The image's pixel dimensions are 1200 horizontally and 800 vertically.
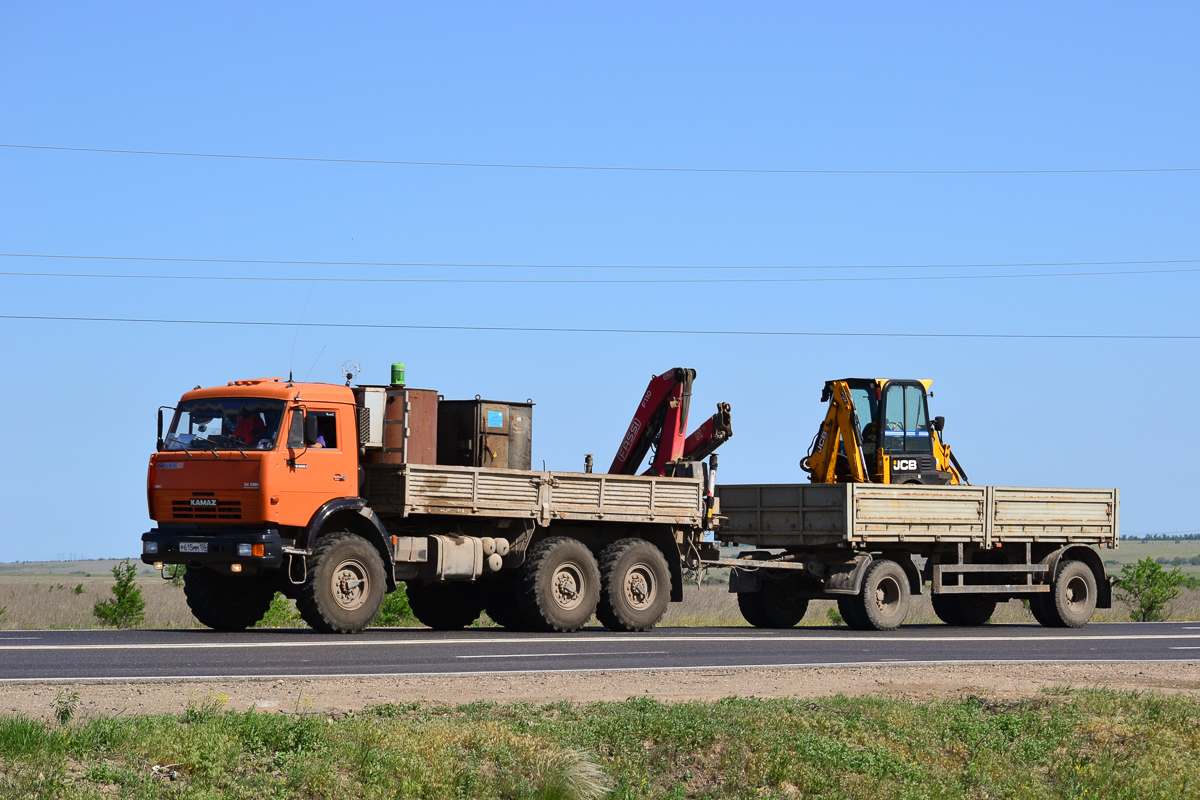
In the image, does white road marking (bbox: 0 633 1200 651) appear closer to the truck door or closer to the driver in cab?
the truck door

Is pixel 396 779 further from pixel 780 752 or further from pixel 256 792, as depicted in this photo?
pixel 780 752

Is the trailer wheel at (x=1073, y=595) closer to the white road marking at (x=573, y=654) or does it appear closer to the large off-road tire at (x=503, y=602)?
the large off-road tire at (x=503, y=602)

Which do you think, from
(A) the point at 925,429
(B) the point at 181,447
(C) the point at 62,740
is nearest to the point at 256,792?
(C) the point at 62,740

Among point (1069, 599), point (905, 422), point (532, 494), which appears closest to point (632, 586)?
point (532, 494)

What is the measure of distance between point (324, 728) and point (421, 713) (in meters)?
1.09

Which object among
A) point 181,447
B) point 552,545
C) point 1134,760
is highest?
point 181,447

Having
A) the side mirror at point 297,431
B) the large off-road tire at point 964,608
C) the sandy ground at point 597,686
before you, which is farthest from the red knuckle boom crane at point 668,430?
the sandy ground at point 597,686

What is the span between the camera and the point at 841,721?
12.4 m

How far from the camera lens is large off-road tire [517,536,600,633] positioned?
833 inches

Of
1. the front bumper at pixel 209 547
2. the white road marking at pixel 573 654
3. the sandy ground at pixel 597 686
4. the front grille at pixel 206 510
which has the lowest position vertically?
the white road marking at pixel 573 654

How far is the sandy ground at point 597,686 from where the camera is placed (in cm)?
1216

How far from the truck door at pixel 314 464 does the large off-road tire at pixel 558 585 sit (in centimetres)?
290

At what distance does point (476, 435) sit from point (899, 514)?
24.0 ft

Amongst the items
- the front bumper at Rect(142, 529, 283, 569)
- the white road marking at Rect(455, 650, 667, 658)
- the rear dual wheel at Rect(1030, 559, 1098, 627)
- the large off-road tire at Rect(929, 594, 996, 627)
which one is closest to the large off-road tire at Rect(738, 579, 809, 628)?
the large off-road tire at Rect(929, 594, 996, 627)
